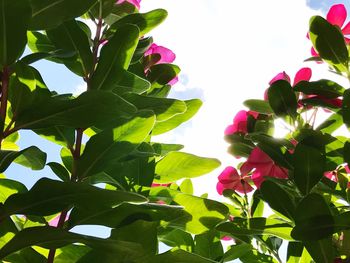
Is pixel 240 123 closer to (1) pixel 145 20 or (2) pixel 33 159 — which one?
(1) pixel 145 20

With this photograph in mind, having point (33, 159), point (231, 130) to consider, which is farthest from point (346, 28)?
point (33, 159)

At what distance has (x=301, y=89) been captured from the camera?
1432mm

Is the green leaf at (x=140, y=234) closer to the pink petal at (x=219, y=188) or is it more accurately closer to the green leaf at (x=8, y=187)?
the green leaf at (x=8, y=187)

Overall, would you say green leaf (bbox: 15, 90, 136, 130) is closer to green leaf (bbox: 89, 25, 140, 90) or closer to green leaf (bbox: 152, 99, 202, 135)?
green leaf (bbox: 89, 25, 140, 90)

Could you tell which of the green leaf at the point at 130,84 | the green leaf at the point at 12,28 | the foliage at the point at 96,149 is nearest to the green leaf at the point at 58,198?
the foliage at the point at 96,149

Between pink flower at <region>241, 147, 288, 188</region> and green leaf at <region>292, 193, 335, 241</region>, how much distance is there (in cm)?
32

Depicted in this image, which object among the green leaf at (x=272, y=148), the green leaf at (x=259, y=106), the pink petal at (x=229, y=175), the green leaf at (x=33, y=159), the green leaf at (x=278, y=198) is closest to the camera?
the green leaf at (x=33, y=159)

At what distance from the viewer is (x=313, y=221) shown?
1.10m

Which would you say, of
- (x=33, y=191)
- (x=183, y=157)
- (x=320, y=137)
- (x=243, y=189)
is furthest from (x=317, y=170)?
(x=33, y=191)

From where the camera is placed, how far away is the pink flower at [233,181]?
165 cm

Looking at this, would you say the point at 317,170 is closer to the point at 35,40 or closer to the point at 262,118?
the point at 262,118

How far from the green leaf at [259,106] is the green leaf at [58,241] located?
805 millimetres

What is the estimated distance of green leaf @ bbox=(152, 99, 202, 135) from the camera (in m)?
1.46

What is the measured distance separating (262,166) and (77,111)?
0.69 m
